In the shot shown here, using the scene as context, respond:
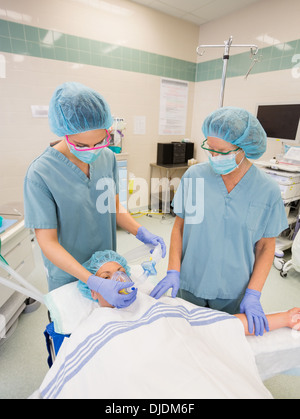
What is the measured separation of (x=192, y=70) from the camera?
12.6 ft

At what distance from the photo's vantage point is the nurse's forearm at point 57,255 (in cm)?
91

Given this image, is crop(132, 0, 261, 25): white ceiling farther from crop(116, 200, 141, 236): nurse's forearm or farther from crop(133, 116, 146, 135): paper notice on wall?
crop(116, 200, 141, 236): nurse's forearm

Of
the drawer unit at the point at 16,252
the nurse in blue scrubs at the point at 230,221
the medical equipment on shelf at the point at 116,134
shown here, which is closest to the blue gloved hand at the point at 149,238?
the nurse in blue scrubs at the point at 230,221

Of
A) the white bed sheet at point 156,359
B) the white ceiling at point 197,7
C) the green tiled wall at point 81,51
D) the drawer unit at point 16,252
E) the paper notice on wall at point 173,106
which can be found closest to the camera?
the white bed sheet at point 156,359

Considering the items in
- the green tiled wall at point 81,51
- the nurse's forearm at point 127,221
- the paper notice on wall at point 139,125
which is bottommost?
the nurse's forearm at point 127,221

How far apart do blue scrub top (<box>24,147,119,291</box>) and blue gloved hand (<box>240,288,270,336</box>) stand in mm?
690

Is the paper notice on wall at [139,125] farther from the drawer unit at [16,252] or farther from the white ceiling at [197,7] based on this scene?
the drawer unit at [16,252]

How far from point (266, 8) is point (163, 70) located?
1.42m

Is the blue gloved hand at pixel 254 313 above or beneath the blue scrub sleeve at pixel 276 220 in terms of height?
beneath

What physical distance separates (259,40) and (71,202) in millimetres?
3343

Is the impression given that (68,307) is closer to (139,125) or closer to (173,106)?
(139,125)

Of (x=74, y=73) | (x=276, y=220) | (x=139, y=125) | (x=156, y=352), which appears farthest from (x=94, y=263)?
(x=139, y=125)

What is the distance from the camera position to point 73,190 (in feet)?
3.27

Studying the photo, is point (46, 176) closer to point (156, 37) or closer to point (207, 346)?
point (207, 346)
